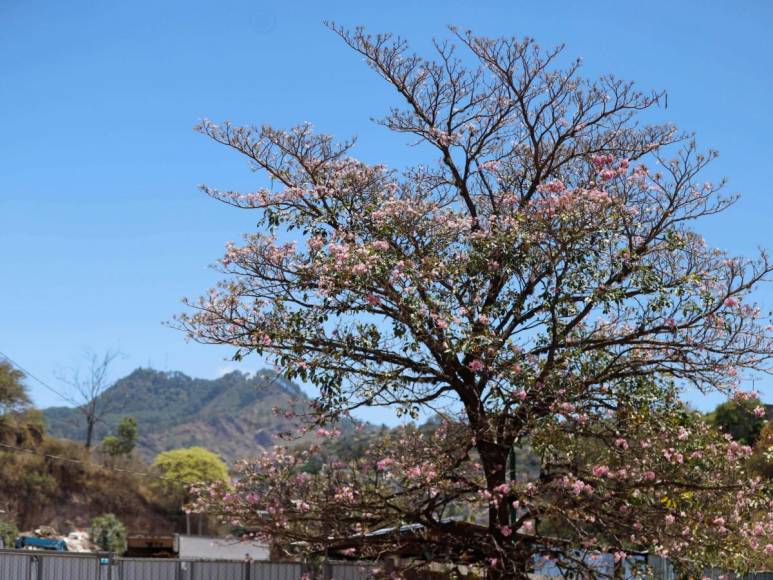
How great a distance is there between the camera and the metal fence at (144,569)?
18562mm

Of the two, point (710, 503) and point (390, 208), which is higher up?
point (390, 208)

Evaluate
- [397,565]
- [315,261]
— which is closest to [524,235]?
[315,261]

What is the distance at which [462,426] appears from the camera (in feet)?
49.8

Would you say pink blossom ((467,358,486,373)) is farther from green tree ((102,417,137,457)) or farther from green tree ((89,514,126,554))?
green tree ((102,417,137,457))

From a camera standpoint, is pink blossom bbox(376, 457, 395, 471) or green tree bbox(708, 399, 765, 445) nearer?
pink blossom bbox(376, 457, 395, 471)

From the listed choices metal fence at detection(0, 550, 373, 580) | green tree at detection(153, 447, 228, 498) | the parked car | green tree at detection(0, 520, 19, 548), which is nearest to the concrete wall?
the parked car

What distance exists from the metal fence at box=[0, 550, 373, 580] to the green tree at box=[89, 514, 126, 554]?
3333 cm

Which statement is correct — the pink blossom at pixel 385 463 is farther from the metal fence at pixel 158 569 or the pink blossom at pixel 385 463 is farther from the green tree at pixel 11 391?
the green tree at pixel 11 391

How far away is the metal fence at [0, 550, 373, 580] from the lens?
18.6 metres

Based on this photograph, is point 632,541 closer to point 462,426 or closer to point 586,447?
point 586,447

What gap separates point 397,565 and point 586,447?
3721 mm

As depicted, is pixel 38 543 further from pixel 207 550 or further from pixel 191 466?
pixel 191 466

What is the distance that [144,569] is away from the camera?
752 inches

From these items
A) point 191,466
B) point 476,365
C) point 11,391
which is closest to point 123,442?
point 191,466
